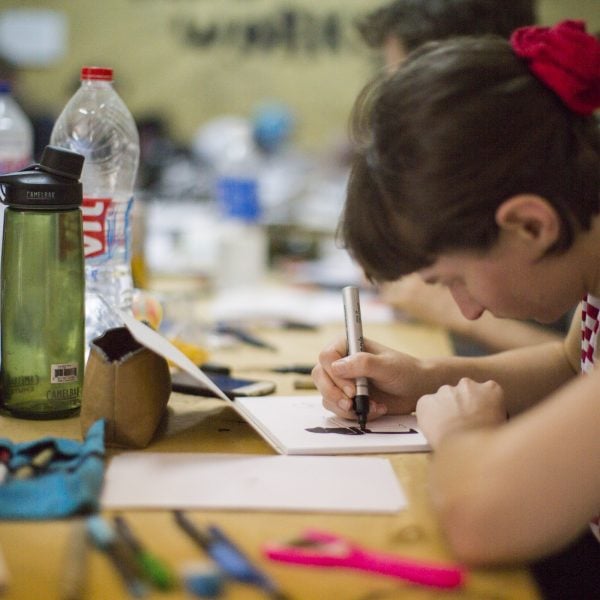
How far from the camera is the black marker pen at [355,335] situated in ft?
3.48

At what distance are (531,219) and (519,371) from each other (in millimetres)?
416

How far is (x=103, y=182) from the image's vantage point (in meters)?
1.45

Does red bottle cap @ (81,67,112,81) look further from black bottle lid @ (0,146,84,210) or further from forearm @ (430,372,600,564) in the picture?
forearm @ (430,372,600,564)

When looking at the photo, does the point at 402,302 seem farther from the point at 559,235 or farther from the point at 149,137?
the point at 149,137

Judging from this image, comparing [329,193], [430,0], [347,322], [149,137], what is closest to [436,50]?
[347,322]

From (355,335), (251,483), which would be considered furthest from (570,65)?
(251,483)

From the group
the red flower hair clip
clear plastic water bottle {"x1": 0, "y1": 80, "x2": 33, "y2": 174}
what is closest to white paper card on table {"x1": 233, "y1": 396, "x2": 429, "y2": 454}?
the red flower hair clip

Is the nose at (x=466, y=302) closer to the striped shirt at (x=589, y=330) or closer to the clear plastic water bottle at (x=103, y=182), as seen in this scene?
the striped shirt at (x=589, y=330)

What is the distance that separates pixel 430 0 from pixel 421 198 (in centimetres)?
119

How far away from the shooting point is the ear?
0.90 m

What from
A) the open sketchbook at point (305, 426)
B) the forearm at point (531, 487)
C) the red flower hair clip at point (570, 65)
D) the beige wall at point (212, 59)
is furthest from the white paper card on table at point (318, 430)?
the beige wall at point (212, 59)

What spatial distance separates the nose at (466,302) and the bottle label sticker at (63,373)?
0.44 m

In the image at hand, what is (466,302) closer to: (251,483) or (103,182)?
(251,483)

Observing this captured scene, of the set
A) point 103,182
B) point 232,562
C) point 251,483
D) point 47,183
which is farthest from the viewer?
point 103,182
